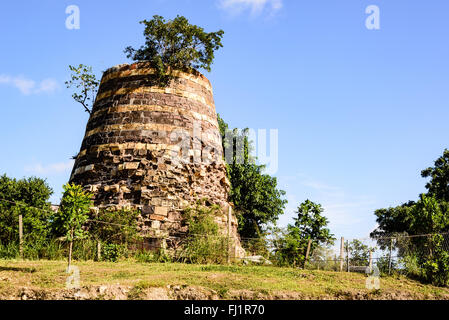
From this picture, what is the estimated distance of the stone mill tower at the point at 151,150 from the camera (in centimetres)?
1289

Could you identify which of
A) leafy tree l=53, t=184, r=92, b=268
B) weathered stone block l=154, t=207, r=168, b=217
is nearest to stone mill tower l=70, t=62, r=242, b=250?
weathered stone block l=154, t=207, r=168, b=217

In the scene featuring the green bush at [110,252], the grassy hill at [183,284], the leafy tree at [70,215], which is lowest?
the grassy hill at [183,284]

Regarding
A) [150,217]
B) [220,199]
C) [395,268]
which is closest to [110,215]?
[150,217]

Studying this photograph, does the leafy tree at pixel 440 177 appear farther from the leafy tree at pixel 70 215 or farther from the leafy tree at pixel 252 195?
the leafy tree at pixel 70 215

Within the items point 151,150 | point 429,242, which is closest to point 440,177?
point 429,242

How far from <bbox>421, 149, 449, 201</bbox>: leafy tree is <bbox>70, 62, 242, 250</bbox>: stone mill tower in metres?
15.0

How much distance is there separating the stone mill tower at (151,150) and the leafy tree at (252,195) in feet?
19.3

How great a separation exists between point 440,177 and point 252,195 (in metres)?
11.6

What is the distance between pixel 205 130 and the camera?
576 inches

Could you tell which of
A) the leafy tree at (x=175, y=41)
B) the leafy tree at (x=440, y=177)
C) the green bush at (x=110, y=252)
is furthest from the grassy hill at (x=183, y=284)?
the leafy tree at (x=440, y=177)

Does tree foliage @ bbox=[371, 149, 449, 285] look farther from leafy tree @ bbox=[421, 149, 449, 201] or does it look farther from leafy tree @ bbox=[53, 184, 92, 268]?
leafy tree @ bbox=[421, 149, 449, 201]

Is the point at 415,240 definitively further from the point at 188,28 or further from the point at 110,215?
the point at 188,28

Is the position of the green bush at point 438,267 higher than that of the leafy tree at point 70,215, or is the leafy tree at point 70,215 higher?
the leafy tree at point 70,215

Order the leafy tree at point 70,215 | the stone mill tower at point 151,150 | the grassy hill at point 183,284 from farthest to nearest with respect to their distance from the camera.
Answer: the stone mill tower at point 151,150 < the leafy tree at point 70,215 < the grassy hill at point 183,284
